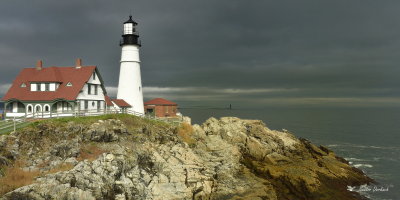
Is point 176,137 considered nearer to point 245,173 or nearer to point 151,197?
point 245,173

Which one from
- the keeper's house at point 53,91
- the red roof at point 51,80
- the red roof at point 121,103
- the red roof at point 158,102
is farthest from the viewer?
the red roof at point 158,102

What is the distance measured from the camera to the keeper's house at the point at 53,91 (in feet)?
115

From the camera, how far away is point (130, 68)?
143ft

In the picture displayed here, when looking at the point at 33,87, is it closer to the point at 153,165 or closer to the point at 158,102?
the point at 153,165

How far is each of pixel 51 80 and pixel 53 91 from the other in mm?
1463

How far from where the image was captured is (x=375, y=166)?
117 ft

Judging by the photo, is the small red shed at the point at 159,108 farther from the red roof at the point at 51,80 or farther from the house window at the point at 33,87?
the house window at the point at 33,87

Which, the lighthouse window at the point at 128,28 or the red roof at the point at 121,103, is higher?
the lighthouse window at the point at 128,28

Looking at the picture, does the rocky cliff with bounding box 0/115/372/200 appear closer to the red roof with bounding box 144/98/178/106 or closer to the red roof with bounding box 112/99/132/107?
the red roof with bounding box 112/99/132/107

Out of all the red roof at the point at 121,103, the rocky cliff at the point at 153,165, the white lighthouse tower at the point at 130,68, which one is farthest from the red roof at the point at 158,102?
the rocky cliff at the point at 153,165

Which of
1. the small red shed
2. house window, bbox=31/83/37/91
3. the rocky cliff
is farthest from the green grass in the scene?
the small red shed

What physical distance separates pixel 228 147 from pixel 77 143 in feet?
50.8

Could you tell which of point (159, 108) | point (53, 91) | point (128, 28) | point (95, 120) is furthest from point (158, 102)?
point (95, 120)

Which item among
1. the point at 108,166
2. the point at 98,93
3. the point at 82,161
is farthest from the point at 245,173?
the point at 98,93
